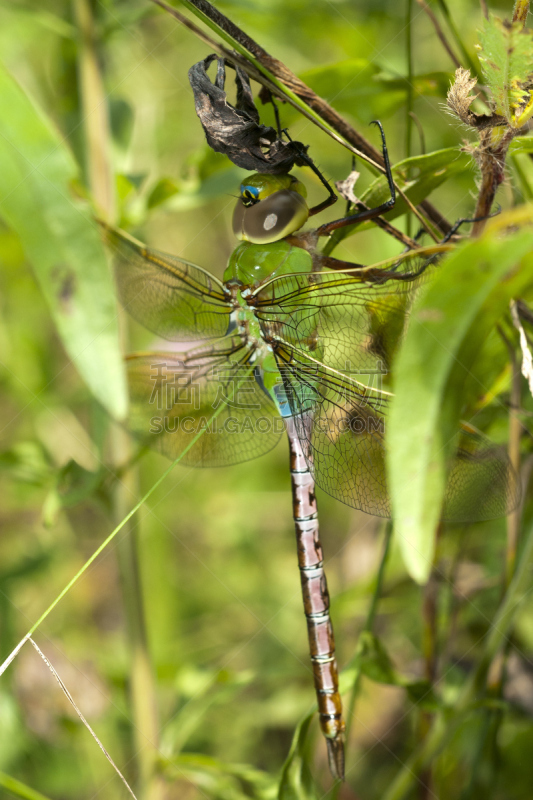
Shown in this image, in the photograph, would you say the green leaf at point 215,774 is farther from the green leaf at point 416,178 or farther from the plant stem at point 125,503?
the green leaf at point 416,178

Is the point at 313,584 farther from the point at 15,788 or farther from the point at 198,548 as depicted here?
the point at 198,548

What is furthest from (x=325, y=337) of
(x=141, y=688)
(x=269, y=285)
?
(x=141, y=688)

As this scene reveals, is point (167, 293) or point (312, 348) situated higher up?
point (167, 293)

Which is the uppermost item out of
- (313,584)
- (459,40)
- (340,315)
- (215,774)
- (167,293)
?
(459,40)

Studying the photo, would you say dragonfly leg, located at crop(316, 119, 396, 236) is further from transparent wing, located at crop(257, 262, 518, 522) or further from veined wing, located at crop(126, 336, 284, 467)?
veined wing, located at crop(126, 336, 284, 467)

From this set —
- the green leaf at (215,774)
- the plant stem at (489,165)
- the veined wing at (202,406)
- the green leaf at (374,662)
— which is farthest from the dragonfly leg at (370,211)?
the green leaf at (215,774)

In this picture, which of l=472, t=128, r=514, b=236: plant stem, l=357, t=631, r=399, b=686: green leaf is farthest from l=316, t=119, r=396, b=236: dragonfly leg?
l=357, t=631, r=399, b=686: green leaf

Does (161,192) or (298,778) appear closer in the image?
(298,778)

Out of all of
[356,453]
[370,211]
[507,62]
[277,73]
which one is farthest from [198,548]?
[507,62]
